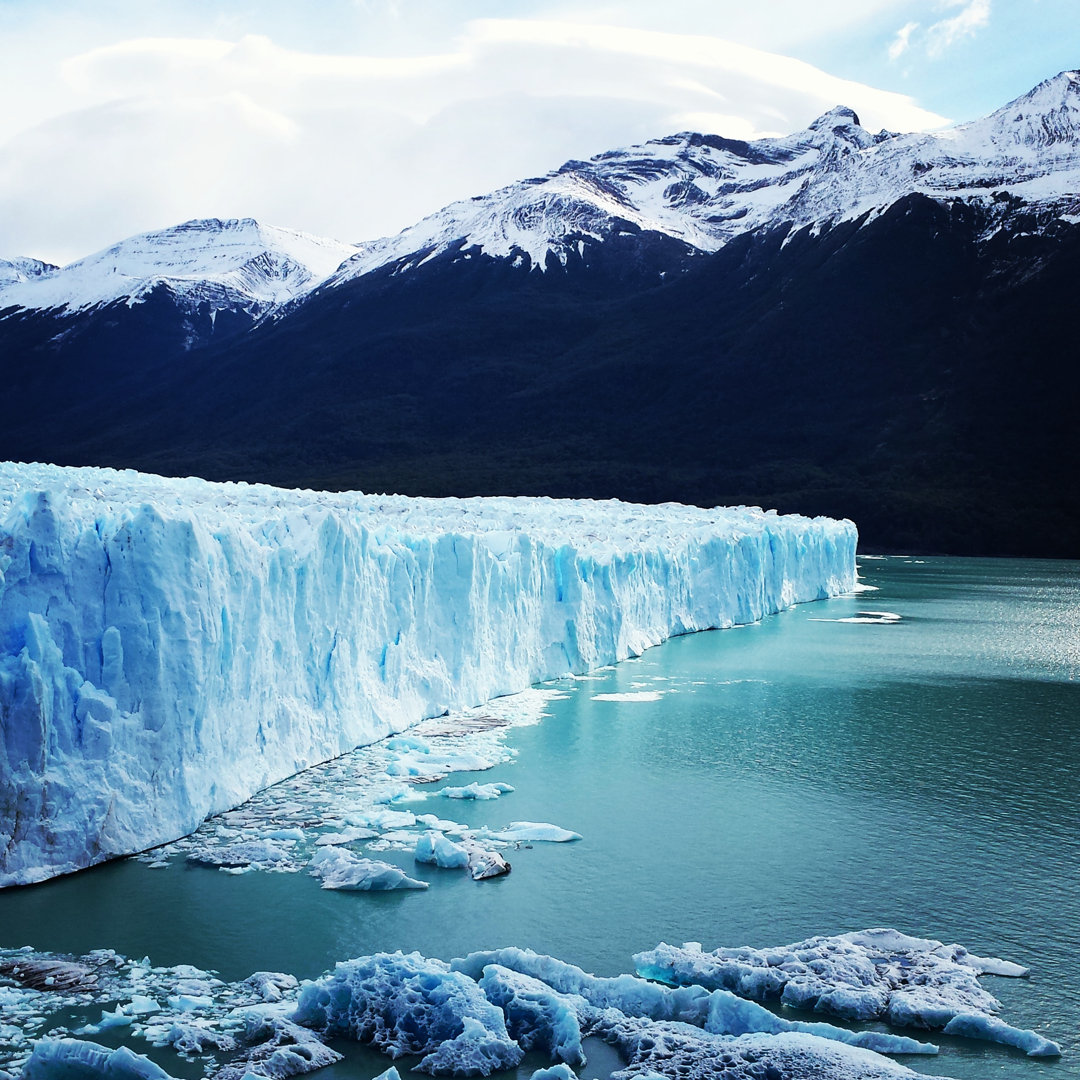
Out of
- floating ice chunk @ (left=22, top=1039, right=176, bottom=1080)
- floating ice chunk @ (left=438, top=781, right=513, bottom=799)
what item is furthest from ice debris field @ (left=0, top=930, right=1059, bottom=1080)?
floating ice chunk @ (left=438, top=781, right=513, bottom=799)

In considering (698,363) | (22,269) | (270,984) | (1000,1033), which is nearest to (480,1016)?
(270,984)

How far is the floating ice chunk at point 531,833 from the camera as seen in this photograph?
802 centimetres

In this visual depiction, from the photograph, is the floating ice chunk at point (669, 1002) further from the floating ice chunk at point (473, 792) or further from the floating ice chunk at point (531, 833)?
the floating ice chunk at point (473, 792)

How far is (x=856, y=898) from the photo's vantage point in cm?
708

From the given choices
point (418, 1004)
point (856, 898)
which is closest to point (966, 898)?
point (856, 898)

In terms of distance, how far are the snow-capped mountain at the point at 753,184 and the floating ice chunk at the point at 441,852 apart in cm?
6172

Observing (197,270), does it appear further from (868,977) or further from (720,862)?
(868,977)

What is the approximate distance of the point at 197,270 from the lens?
434 feet

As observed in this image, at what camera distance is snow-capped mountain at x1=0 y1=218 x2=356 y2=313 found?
374 ft

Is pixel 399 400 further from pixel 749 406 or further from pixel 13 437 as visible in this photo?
pixel 13 437

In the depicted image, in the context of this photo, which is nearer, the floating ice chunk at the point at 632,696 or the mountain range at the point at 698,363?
the floating ice chunk at the point at 632,696

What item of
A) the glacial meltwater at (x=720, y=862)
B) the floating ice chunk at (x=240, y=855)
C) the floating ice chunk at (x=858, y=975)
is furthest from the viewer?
the floating ice chunk at (x=240, y=855)

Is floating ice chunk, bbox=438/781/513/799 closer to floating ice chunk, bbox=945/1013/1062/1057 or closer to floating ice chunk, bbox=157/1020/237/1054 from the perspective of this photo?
floating ice chunk, bbox=157/1020/237/1054

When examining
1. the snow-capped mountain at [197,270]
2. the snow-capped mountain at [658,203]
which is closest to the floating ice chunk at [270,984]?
the snow-capped mountain at [658,203]
